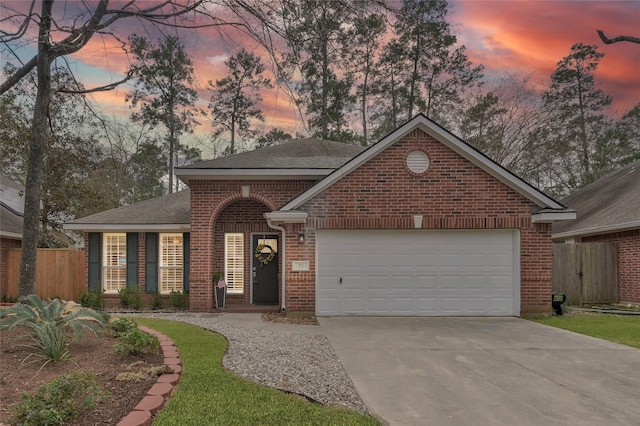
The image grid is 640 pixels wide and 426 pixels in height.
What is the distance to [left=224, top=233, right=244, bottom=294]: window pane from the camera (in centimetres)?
1327

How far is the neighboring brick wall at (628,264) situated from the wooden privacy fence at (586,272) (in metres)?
0.18

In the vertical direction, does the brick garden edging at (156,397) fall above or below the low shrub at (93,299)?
above

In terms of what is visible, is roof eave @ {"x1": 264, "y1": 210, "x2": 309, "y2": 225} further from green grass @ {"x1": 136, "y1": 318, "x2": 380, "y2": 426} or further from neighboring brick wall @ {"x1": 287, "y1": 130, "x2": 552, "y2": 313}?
green grass @ {"x1": 136, "y1": 318, "x2": 380, "y2": 426}

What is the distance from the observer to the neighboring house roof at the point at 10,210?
15501 millimetres

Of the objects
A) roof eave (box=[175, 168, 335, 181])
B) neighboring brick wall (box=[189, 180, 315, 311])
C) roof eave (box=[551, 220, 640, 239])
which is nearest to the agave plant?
neighboring brick wall (box=[189, 180, 315, 311])

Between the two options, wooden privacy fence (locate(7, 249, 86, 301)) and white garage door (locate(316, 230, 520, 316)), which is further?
wooden privacy fence (locate(7, 249, 86, 301))

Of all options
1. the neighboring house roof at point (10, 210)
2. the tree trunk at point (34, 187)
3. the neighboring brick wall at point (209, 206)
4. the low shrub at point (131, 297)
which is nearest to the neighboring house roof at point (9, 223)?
the neighboring house roof at point (10, 210)

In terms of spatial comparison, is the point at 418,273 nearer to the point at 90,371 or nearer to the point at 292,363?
the point at 292,363

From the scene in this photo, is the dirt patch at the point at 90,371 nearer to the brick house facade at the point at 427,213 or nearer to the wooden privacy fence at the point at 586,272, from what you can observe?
the brick house facade at the point at 427,213

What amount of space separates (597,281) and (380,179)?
→ 9062 mm

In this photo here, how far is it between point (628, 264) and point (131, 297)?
15.6m

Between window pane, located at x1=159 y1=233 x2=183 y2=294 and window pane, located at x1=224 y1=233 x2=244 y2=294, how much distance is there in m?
1.64

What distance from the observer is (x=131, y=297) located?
13.2m

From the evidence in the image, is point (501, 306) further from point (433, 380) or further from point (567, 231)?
point (567, 231)
